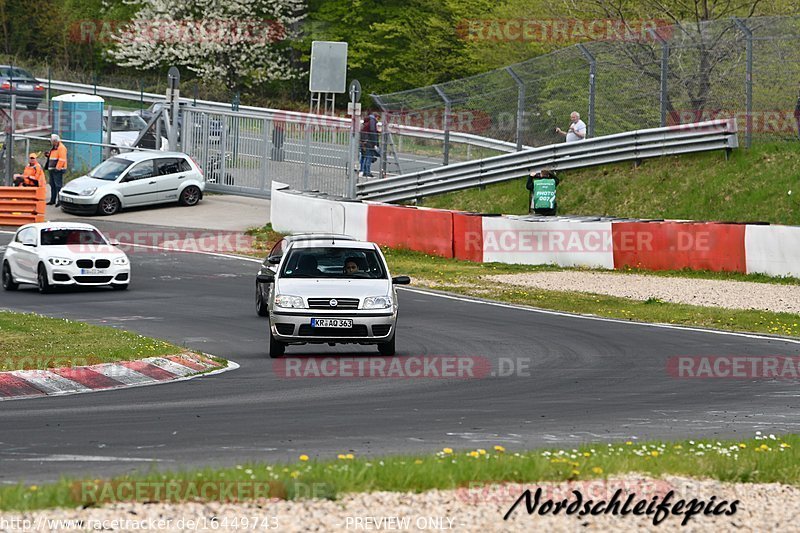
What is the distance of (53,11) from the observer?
227 feet

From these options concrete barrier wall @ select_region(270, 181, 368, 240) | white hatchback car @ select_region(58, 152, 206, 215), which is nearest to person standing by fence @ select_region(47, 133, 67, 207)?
white hatchback car @ select_region(58, 152, 206, 215)

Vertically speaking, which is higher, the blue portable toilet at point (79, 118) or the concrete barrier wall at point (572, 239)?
the blue portable toilet at point (79, 118)

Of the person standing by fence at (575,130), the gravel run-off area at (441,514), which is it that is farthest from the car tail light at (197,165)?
the gravel run-off area at (441,514)

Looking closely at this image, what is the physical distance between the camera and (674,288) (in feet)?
78.2

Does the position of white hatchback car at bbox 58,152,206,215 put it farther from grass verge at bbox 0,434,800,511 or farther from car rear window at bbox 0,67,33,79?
grass verge at bbox 0,434,800,511

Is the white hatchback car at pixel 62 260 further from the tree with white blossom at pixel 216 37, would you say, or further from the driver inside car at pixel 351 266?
the tree with white blossom at pixel 216 37

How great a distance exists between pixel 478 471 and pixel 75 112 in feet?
118

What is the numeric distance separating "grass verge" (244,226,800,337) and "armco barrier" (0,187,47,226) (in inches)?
383

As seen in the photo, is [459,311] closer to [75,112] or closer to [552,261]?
[552,261]

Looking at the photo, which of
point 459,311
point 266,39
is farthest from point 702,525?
point 266,39

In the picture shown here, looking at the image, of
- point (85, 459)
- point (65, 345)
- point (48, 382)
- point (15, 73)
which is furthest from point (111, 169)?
point (85, 459)

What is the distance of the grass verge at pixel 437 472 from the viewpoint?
26.0 ft

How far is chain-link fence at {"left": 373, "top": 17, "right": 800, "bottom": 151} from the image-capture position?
28984 mm

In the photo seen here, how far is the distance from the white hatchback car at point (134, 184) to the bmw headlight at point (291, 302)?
20987 millimetres
